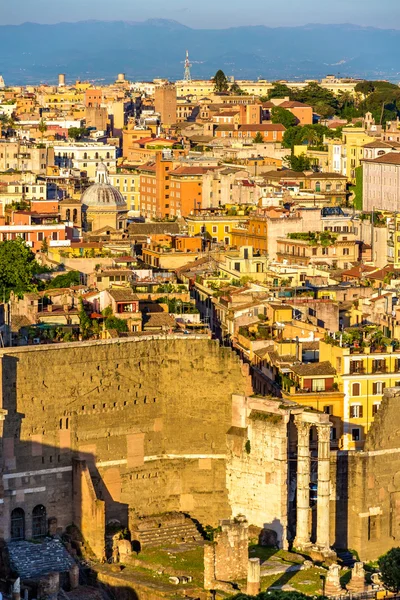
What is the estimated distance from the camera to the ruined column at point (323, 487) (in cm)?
4167

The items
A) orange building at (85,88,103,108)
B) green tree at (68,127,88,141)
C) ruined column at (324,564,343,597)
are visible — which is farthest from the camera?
orange building at (85,88,103,108)

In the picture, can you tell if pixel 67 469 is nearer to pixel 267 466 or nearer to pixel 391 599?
pixel 267 466

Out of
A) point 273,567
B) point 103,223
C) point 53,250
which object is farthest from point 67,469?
point 103,223

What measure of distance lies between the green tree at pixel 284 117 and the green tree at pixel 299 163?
14.8 m

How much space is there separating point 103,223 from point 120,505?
120 feet

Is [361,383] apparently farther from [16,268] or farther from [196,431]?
[16,268]

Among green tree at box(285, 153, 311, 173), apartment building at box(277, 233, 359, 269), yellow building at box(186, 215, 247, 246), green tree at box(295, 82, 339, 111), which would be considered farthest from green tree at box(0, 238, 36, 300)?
green tree at box(295, 82, 339, 111)

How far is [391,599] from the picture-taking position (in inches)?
1511

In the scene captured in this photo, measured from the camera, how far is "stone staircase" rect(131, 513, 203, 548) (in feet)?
137

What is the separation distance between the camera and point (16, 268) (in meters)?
58.2

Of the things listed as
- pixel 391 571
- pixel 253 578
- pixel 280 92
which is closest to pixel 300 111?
pixel 280 92

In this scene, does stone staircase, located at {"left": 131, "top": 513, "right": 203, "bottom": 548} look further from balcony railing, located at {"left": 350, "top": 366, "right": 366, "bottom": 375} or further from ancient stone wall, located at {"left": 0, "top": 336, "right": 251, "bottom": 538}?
balcony railing, located at {"left": 350, "top": 366, "right": 366, "bottom": 375}

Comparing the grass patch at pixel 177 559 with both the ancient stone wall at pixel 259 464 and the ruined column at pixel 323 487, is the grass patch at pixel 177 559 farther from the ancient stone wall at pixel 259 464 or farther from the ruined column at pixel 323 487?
the ruined column at pixel 323 487

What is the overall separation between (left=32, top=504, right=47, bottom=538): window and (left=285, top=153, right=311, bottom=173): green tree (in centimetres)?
5358
